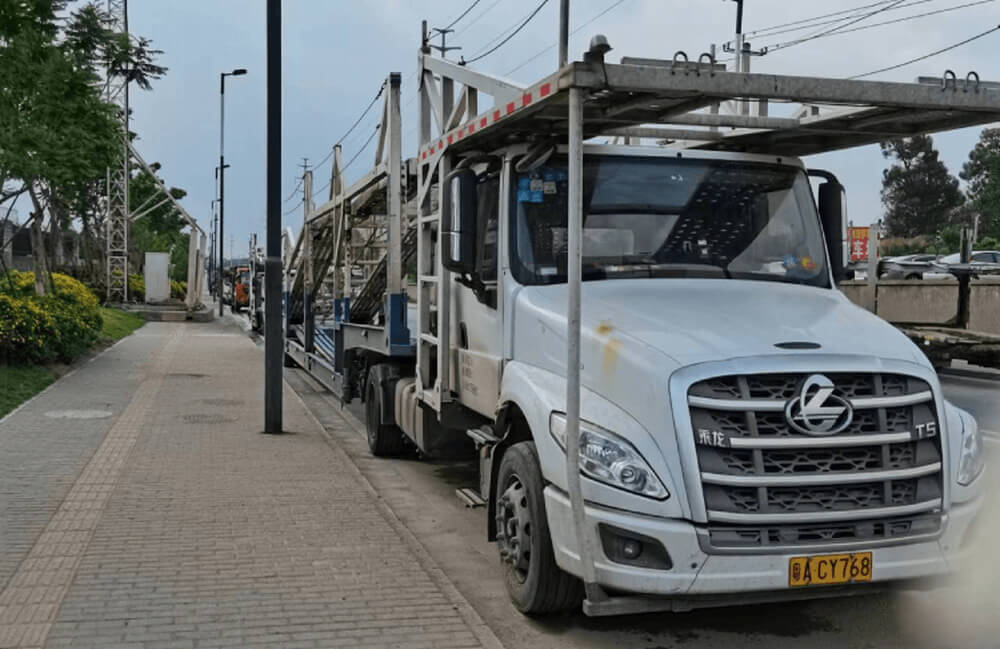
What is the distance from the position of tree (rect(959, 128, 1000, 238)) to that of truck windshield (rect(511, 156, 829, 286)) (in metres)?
40.6

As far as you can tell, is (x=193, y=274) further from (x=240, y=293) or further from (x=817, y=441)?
(x=817, y=441)

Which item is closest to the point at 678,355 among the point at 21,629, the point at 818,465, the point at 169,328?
the point at 818,465

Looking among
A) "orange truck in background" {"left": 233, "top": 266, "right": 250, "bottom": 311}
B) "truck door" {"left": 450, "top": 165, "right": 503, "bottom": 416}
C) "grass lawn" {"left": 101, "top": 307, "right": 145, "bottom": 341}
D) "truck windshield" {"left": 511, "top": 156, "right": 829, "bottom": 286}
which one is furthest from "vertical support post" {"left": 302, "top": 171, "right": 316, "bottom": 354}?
"orange truck in background" {"left": 233, "top": 266, "right": 250, "bottom": 311}

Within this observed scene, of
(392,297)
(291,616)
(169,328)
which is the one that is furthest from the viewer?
(169,328)

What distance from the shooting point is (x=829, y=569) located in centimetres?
422

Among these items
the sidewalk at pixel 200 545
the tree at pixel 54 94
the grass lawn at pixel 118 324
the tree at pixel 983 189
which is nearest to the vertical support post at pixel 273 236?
the sidewalk at pixel 200 545

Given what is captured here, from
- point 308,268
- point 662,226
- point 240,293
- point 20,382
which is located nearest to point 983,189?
point 240,293

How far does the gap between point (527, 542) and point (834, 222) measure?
9.25ft

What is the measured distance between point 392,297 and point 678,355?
16.3ft

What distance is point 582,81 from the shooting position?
438cm

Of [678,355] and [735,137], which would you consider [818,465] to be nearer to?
[678,355]

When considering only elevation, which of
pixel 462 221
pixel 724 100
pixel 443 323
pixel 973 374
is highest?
pixel 724 100

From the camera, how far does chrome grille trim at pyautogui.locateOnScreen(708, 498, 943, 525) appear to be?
4176mm

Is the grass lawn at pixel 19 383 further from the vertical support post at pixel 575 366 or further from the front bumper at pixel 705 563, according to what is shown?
the front bumper at pixel 705 563
